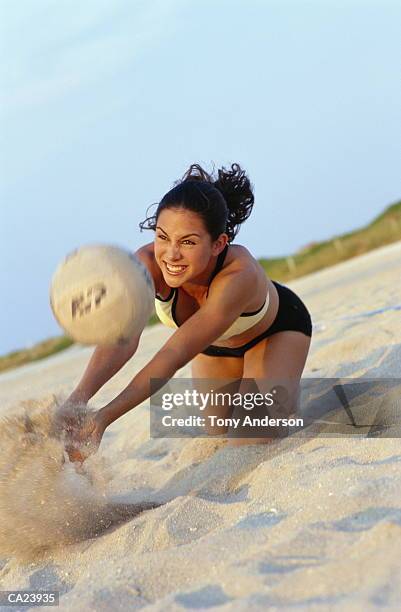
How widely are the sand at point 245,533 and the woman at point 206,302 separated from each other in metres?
0.43

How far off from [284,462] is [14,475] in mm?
1108

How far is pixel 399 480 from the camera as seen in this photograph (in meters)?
2.74

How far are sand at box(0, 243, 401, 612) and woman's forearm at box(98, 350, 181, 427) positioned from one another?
0.42 meters

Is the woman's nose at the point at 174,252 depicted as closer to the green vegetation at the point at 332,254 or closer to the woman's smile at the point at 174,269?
the woman's smile at the point at 174,269

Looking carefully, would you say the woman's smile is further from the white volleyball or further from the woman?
the white volleyball

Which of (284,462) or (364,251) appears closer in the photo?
(284,462)

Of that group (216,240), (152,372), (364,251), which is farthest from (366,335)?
(364,251)

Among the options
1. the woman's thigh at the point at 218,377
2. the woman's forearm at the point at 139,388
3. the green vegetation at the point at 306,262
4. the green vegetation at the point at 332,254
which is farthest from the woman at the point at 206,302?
the green vegetation at the point at 332,254

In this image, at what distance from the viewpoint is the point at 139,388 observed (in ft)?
11.4

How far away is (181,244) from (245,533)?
A: 1445 millimetres

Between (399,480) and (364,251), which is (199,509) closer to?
(399,480)

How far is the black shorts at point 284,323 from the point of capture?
4609mm

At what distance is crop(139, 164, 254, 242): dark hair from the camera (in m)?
3.72

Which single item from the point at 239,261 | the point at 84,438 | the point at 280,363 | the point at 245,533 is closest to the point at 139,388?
the point at 84,438
